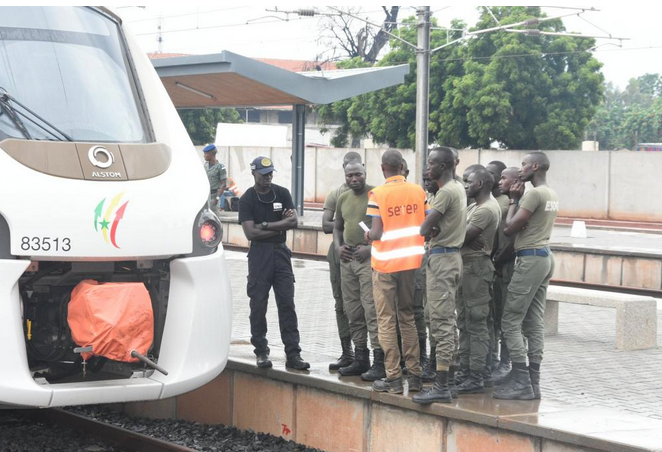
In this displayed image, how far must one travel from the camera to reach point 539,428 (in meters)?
6.02

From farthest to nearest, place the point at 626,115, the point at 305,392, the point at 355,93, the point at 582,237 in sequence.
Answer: the point at 626,115
the point at 582,237
the point at 355,93
the point at 305,392

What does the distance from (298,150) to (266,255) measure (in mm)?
16919

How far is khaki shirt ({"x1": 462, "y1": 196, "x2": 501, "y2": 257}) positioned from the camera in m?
7.48

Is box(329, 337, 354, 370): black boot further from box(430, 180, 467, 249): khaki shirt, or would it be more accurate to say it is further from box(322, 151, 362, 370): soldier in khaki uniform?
box(430, 180, 467, 249): khaki shirt

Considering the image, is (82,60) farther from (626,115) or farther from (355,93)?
(626,115)

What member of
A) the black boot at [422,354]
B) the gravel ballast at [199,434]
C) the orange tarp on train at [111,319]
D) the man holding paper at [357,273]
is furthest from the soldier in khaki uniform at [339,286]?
the orange tarp on train at [111,319]

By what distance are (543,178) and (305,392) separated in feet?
8.03

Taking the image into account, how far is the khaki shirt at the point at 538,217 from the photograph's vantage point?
720 centimetres

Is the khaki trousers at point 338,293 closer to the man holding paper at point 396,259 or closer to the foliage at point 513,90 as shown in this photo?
the man holding paper at point 396,259

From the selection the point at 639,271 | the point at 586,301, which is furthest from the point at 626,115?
the point at 586,301

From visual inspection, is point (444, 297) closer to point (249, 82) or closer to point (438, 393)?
point (438, 393)

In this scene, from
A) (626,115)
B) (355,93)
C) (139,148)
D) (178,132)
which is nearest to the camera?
(139,148)

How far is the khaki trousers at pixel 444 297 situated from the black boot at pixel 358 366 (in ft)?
3.07

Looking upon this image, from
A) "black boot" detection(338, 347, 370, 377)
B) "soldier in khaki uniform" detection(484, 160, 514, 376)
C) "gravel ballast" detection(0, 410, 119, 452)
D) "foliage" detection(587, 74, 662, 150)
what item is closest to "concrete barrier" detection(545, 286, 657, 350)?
"soldier in khaki uniform" detection(484, 160, 514, 376)
